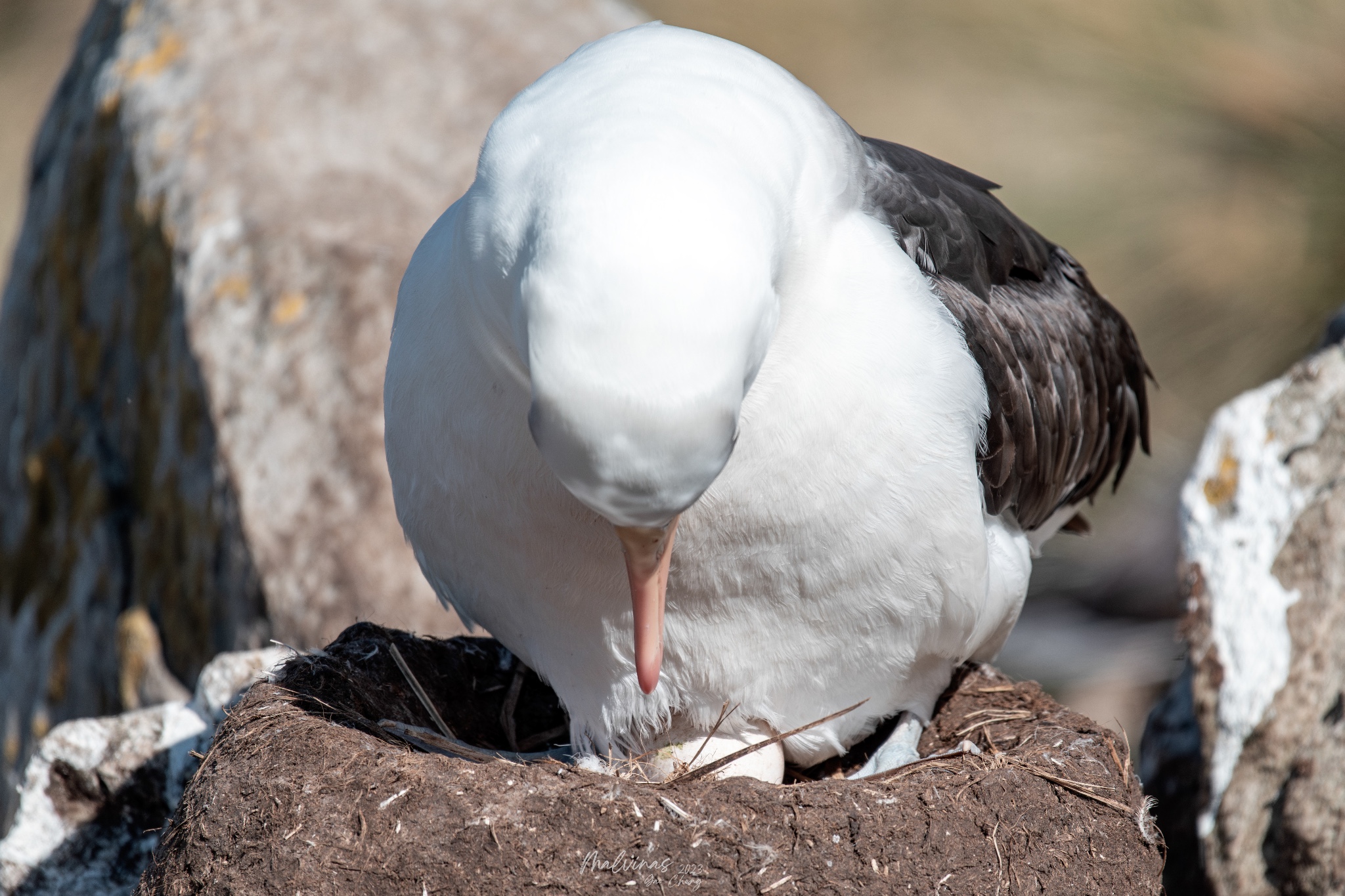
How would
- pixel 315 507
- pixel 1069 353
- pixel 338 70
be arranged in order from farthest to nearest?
pixel 338 70 < pixel 315 507 < pixel 1069 353

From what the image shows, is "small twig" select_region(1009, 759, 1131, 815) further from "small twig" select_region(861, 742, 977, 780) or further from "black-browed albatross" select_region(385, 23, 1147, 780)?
"black-browed albatross" select_region(385, 23, 1147, 780)

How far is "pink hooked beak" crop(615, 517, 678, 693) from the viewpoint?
2.92m

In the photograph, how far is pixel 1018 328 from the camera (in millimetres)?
3938

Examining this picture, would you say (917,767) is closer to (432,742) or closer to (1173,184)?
(432,742)

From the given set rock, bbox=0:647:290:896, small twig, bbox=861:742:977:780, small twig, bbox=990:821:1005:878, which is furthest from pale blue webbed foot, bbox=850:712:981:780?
rock, bbox=0:647:290:896

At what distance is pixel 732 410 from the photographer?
2578 millimetres

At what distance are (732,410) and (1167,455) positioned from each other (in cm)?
899

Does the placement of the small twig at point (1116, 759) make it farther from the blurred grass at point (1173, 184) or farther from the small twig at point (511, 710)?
the blurred grass at point (1173, 184)

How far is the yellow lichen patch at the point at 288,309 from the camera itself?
21.0 ft

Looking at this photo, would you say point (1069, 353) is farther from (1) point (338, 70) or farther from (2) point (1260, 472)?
(1) point (338, 70)

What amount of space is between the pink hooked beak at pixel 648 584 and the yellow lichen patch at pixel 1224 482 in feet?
8.76

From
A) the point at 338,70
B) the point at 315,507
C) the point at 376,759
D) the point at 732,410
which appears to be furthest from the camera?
the point at 338,70

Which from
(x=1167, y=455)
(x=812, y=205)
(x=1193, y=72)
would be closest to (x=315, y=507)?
(x=812, y=205)

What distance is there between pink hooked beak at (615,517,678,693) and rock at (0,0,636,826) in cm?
304
